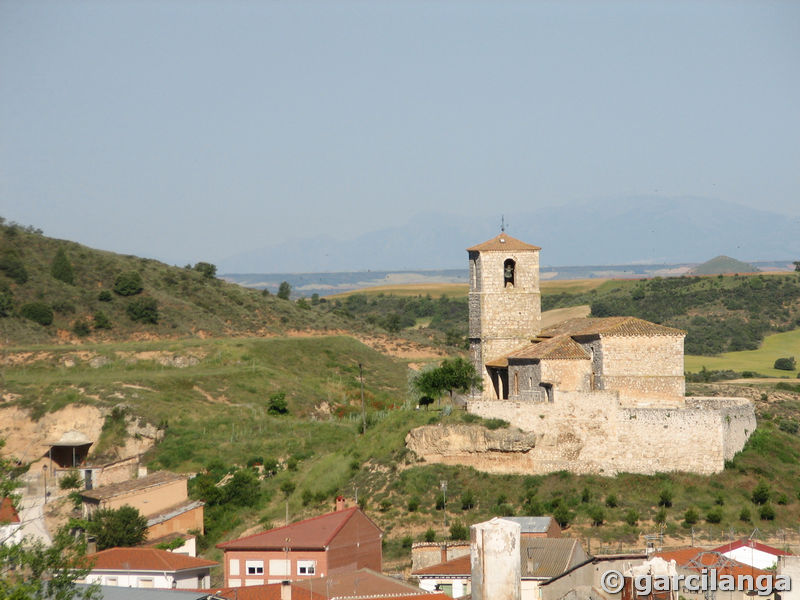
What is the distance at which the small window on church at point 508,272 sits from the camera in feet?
154

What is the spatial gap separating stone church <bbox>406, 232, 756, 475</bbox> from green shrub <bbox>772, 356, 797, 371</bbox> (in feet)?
143

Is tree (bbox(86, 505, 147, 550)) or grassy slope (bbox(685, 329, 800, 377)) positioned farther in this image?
grassy slope (bbox(685, 329, 800, 377))

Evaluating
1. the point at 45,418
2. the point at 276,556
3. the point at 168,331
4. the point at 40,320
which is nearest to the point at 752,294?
the point at 168,331

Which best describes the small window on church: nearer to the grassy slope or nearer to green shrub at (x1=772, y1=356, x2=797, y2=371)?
the grassy slope

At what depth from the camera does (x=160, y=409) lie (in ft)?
194

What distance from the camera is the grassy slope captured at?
8412 centimetres

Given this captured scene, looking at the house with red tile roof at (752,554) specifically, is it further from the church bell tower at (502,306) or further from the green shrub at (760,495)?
the church bell tower at (502,306)

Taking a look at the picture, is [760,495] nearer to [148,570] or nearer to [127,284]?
[148,570]

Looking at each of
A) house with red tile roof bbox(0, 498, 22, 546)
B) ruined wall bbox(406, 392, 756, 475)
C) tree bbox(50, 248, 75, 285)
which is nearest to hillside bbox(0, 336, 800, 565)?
ruined wall bbox(406, 392, 756, 475)

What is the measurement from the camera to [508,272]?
47.4 metres

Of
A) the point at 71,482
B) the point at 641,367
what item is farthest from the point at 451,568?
the point at 71,482

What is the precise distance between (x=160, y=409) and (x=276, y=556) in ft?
75.5

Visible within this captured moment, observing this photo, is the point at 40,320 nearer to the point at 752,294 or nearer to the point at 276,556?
the point at 276,556

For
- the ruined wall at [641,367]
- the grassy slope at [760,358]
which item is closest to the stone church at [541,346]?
the ruined wall at [641,367]
